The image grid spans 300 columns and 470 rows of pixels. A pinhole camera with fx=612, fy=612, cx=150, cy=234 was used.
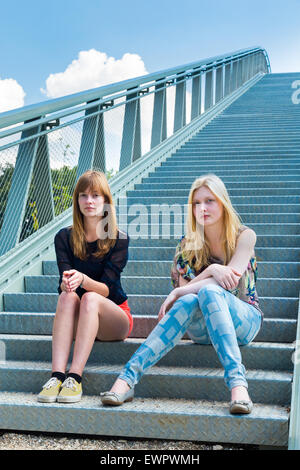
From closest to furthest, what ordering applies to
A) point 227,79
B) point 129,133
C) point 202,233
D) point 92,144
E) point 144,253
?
point 202,233 < point 144,253 < point 92,144 < point 129,133 < point 227,79

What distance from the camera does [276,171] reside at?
5.53 meters

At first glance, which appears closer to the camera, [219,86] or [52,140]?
[52,140]

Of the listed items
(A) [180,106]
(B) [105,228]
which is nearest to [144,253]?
(B) [105,228]

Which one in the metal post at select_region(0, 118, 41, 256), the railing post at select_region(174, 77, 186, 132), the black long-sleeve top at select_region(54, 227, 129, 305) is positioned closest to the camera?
the black long-sleeve top at select_region(54, 227, 129, 305)

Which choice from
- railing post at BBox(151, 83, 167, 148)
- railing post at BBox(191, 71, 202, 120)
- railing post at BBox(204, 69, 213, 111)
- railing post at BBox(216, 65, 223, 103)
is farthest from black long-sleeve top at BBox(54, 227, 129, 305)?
railing post at BBox(216, 65, 223, 103)

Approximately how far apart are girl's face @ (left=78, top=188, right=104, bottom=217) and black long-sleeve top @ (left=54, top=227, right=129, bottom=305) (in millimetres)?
137

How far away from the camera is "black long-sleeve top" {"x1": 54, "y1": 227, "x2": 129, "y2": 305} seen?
2.85m

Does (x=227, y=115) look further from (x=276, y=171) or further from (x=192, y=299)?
(x=192, y=299)

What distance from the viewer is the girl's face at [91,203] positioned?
2.90 metres

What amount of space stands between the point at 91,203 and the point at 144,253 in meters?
1.12

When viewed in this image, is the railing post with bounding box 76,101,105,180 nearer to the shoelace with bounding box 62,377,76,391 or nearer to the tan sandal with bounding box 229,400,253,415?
the shoelace with bounding box 62,377,76,391

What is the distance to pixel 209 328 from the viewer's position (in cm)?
243

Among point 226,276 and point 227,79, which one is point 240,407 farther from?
point 227,79

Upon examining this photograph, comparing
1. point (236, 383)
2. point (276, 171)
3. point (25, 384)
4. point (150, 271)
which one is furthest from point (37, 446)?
point (276, 171)
